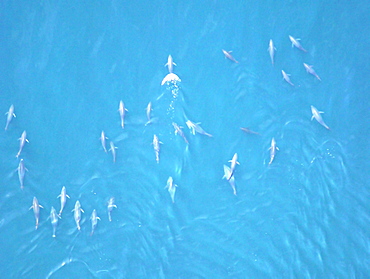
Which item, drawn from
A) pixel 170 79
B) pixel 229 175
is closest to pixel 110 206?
pixel 229 175

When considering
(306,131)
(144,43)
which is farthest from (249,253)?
(144,43)

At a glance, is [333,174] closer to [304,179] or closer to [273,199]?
[304,179]

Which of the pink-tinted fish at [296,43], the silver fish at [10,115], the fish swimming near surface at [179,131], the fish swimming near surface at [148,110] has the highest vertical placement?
the pink-tinted fish at [296,43]

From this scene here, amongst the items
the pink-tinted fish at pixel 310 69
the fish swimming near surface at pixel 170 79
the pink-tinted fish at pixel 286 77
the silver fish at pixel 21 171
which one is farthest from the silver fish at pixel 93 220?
the pink-tinted fish at pixel 310 69

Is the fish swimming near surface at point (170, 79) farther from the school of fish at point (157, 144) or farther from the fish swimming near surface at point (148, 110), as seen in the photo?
the fish swimming near surface at point (148, 110)

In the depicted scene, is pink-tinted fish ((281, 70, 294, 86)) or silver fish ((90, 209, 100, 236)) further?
pink-tinted fish ((281, 70, 294, 86))

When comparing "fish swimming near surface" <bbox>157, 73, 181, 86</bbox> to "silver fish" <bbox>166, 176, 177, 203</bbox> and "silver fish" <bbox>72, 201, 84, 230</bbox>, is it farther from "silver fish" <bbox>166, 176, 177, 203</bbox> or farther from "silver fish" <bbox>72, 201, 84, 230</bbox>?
"silver fish" <bbox>72, 201, 84, 230</bbox>

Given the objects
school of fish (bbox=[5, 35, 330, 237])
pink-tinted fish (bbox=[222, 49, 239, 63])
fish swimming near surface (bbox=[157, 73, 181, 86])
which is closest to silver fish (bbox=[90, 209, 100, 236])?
school of fish (bbox=[5, 35, 330, 237])

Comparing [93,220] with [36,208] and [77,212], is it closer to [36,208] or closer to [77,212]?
[77,212]
